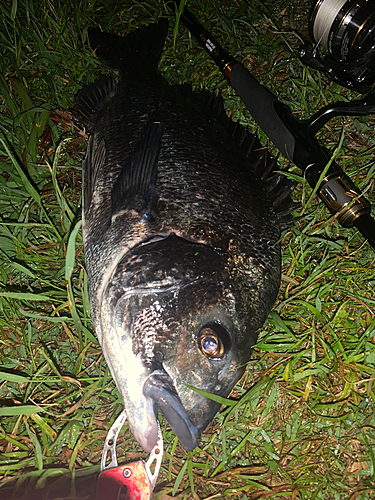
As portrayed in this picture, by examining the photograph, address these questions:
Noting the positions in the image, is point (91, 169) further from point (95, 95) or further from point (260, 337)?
point (260, 337)

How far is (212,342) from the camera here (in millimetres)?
1674

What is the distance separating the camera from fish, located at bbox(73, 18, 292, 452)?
1.66 meters

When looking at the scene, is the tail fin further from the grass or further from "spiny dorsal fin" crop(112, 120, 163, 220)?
"spiny dorsal fin" crop(112, 120, 163, 220)

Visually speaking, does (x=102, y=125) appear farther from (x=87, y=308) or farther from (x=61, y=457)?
(x=61, y=457)

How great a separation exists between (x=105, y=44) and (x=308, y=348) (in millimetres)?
2851

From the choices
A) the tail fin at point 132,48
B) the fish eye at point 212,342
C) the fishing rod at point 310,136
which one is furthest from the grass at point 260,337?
the fish eye at point 212,342

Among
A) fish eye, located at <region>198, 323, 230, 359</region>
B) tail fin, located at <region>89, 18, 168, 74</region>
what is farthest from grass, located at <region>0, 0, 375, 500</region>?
fish eye, located at <region>198, 323, 230, 359</region>

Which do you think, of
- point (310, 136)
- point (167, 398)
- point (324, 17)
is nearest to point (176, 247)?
point (167, 398)

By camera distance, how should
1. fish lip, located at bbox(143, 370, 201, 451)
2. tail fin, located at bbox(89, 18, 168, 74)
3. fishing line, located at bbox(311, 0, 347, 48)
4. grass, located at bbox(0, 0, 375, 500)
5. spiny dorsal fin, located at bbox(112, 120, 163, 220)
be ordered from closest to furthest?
1. fish lip, located at bbox(143, 370, 201, 451)
2. spiny dorsal fin, located at bbox(112, 120, 163, 220)
3. grass, located at bbox(0, 0, 375, 500)
4. fishing line, located at bbox(311, 0, 347, 48)
5. tail fin, located at bbox(89, 18, 168, 74)

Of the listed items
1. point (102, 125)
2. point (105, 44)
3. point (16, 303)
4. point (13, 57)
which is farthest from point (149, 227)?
point (13, 57)

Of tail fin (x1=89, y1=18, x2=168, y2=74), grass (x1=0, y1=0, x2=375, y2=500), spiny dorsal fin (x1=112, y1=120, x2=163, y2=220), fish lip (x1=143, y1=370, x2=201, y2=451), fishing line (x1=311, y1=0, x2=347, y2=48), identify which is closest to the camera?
fish lip (x1=143, y1=370, x2=201, y2=451)

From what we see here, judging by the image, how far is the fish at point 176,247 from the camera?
1.66 metres

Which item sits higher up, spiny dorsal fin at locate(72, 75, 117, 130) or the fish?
spiny dorsal fin at locate(72, 75, 117, 130)

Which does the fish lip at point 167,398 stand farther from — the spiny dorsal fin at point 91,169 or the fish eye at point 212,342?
the spiny dorsal fin at point 91,169
